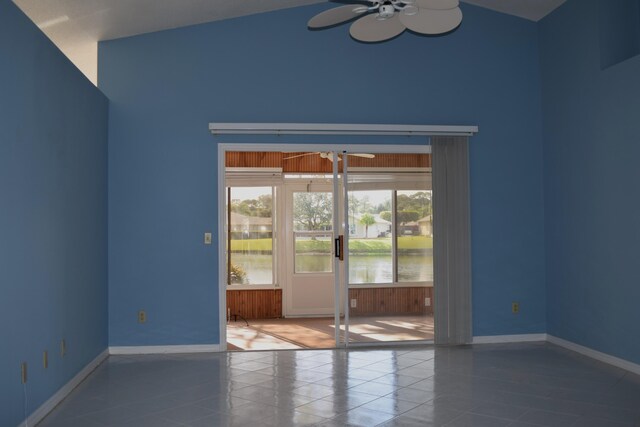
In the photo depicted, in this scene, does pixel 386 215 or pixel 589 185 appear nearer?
pixel 589 185

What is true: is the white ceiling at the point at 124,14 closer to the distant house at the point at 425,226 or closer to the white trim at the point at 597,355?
the distant house at the point at 425,226

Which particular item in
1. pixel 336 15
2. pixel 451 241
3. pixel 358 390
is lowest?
pixel 358 390

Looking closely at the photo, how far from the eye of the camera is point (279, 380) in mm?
4605

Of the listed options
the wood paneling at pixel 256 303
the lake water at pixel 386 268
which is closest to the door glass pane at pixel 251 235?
the wood paneling at pixel 256 303

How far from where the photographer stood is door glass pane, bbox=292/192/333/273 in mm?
8336

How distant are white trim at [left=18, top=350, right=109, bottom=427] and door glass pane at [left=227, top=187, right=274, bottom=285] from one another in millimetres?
3054

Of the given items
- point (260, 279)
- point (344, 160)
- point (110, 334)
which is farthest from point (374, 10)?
point (260, 279)

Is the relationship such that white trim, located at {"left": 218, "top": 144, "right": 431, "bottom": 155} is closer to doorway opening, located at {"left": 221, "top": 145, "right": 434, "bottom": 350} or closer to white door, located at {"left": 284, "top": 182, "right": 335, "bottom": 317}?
doorway opening, located at {"left": 221, "top": 145, "right": 434, "bottom": 350}

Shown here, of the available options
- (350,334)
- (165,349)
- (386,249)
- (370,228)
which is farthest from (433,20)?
(165,349)

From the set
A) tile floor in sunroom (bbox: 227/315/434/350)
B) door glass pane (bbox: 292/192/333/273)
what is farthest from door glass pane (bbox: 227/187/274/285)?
tile floor in sunroom (bbox: 227/315/434/350)

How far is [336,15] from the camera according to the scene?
11.5 feet

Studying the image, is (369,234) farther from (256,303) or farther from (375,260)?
(256,303)

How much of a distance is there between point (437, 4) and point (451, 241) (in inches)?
125

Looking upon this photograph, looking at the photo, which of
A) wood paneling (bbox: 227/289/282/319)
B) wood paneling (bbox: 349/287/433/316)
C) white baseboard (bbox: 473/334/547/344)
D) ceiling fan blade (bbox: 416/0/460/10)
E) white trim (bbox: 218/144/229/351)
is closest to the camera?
ceiling fan blade (bbox: 416/0/460/10)
